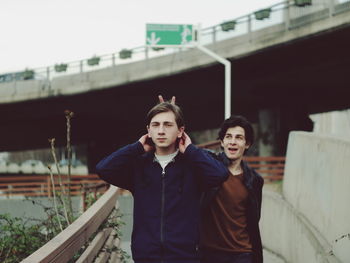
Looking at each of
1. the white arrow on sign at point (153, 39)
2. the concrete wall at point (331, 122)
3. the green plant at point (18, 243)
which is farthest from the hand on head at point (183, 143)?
the concrete wall at point (331, 122)

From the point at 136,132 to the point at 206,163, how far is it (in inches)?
1455

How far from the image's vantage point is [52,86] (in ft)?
98.7

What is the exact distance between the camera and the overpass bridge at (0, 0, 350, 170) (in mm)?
19031

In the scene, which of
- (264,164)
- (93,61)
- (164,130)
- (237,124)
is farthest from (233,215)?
(93,61)

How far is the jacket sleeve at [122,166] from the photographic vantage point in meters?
3.04

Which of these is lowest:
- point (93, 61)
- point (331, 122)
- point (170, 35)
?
point (331, 122)

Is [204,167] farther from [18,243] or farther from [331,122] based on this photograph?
[331,122]

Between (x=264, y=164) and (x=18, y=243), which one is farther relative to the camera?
(x=264, y=164)

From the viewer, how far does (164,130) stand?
2.93 m

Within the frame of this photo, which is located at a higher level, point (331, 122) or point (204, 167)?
point (331, 122)

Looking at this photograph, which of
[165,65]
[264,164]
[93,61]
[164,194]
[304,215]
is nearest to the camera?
[164,194]

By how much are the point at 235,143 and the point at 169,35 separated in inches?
595

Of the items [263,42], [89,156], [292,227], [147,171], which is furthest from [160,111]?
[89,156]

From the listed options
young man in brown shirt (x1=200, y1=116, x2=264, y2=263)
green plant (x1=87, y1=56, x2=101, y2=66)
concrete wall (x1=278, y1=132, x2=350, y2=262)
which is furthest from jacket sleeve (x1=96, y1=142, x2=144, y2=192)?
green plant (x1=87, y1=56, x2=101, y2=66)
